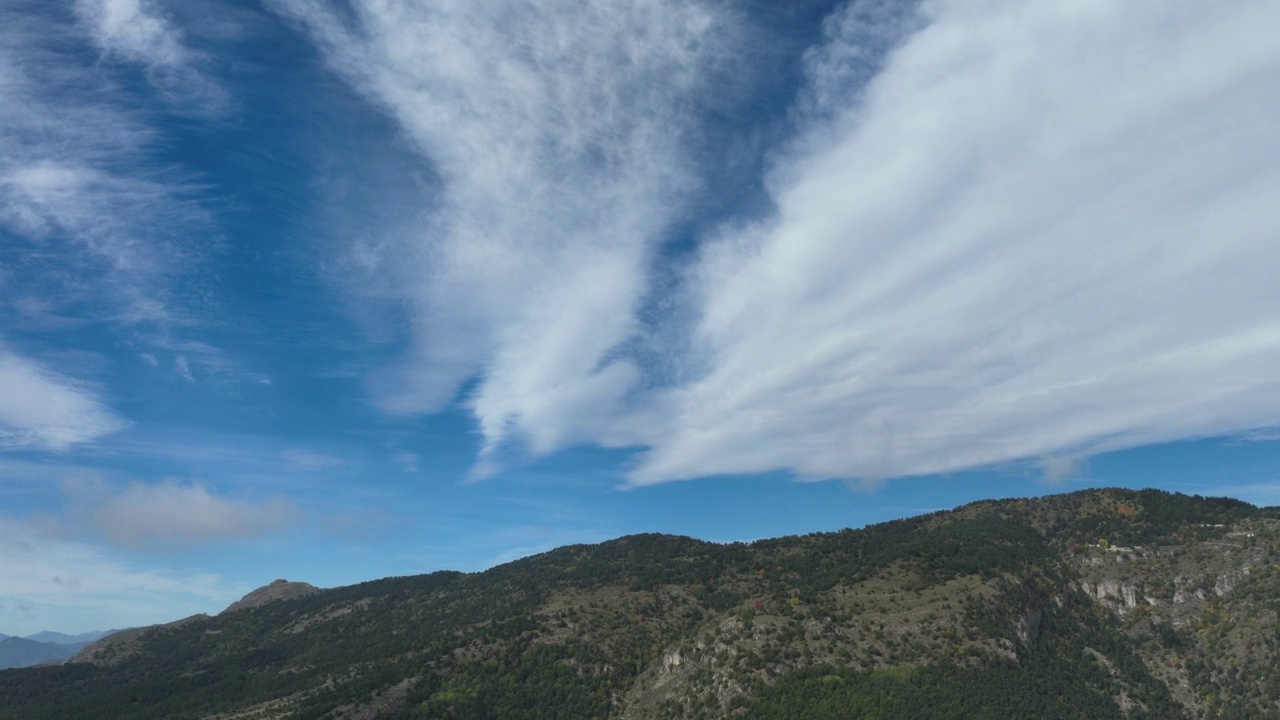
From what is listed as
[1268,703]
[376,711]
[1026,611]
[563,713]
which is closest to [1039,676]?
[1026,611]

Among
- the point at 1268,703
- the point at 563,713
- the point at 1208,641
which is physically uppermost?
the point at 563,713

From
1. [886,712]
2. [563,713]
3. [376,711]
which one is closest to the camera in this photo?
[886,712]

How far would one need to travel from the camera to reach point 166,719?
192 m

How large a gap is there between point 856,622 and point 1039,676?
45932mm

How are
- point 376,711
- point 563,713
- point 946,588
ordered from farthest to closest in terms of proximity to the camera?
1. point 946,588
2. point 563,713
3. point 376,711

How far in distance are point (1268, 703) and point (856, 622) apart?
91.1 meters

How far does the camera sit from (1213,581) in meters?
190

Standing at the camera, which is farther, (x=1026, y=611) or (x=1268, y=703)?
(x=1026, y=611)

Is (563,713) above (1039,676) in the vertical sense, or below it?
above

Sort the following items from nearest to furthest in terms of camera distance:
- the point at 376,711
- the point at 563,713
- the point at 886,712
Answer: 1. the point at 886,712
2. the point at 376,711
3. the point at 563,713

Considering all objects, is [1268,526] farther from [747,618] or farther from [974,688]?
[747,618]

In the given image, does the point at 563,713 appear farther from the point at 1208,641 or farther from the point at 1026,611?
the point at 1208,641

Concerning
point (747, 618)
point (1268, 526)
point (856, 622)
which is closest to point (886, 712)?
point (856, 622)

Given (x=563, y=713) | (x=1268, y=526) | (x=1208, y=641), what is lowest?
(x=1208, y=641)
